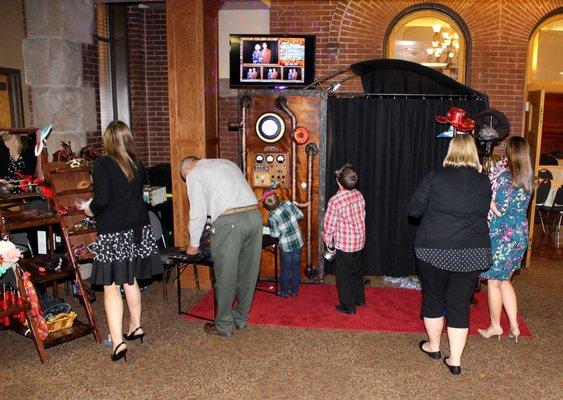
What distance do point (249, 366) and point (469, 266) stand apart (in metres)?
1.66

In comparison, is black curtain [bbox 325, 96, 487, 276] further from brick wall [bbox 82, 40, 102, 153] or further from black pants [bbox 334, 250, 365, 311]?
brick wall [bbox 82, 40, 102, 153]

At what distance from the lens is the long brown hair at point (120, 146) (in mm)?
3592

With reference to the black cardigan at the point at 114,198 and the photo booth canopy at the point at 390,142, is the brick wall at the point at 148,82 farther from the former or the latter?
the black cardigan at the point at 114,198

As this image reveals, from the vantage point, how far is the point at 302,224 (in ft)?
18.1

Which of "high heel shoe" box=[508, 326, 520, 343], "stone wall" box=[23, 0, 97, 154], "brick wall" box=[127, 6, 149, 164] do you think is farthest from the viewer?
"brick wall" box=[127, 6, 149, 164]

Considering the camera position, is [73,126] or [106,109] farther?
[106,109]

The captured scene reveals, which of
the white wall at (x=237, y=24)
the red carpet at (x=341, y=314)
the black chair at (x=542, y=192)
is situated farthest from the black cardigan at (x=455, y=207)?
the black chair at (x=542, y=192)

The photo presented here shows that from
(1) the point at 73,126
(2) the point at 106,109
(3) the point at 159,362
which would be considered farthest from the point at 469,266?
(2) the point at 106,109

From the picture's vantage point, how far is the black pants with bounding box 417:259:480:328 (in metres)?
3.43

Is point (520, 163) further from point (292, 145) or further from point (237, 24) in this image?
point (237, 24)

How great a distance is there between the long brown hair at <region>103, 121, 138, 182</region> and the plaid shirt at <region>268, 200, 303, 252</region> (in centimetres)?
157

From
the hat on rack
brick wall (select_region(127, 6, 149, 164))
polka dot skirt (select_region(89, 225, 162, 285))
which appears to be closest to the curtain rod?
the hat on rack

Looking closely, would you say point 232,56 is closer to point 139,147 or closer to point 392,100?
point 392,100

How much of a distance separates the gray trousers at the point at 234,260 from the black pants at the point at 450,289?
131cm
